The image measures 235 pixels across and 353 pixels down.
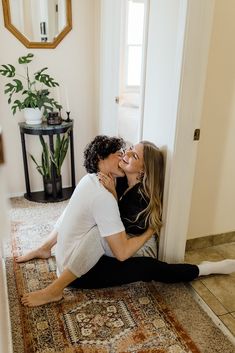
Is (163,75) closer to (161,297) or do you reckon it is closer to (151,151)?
(151,151)

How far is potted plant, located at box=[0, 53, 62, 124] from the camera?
2.56m

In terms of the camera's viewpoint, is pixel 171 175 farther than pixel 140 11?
No

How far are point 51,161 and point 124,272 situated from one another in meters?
1.37

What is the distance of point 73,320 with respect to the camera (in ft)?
5.22

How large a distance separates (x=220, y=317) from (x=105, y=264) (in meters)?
0.64

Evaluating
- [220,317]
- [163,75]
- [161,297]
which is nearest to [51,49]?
[163,75]

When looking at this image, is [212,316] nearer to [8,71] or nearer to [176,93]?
[176,93]

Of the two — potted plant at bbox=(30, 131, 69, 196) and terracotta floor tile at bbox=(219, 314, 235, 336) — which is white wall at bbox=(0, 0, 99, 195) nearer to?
potted plant at bbox=(30, 131, 69, 196)

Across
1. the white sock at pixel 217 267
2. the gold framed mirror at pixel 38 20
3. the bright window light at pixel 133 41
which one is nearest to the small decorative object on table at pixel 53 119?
the gold framed mirror at pixel 38 20

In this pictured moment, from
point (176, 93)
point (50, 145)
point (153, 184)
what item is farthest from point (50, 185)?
point (176, 93)

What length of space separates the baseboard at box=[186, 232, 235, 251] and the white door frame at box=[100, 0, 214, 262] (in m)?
0.28

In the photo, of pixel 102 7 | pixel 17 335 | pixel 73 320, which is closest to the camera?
pixel 17 335

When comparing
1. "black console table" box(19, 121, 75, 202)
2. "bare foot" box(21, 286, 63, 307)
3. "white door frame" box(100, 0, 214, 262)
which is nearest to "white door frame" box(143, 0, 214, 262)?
"white door frame" box(100, 0, 214, 262)

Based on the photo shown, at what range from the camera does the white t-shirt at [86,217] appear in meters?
1.62
